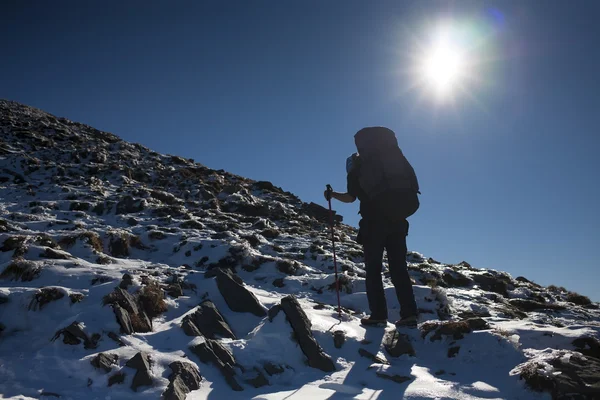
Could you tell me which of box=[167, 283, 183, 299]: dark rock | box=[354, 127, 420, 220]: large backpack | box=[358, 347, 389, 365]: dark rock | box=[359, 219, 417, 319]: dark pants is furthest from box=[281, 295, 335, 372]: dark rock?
box=[354, 127, 420, 220]: large backpack

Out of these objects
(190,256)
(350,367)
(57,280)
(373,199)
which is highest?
(373,199)

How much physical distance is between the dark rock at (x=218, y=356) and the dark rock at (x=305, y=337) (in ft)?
3.31

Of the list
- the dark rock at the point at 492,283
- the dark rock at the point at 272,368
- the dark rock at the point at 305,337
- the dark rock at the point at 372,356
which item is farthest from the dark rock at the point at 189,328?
the dark rock at the point at 492,283

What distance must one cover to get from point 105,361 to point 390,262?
4.64 meters

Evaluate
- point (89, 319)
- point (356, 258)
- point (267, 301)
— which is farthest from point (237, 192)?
point (89, 319)

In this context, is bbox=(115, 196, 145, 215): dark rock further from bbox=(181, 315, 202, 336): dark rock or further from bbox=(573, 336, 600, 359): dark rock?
bbox=(573, 336, 600, 359): dark rock

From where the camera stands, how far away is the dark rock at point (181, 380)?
3515 millimetres

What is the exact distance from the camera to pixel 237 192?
829 inches

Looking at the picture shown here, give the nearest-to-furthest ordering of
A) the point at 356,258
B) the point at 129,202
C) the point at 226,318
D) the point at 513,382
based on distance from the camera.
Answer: the point at 513,382
the point at 226,318
the point at 356,258
the point at 129,202

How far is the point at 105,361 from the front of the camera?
3939 mm

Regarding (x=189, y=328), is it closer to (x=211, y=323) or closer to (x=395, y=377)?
(x=211, y=323)

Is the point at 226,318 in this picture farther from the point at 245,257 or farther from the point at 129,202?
the point at 129,202

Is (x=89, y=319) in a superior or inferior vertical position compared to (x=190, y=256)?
inferior

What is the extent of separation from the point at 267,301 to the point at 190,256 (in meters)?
4.41
